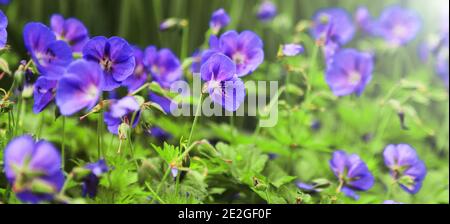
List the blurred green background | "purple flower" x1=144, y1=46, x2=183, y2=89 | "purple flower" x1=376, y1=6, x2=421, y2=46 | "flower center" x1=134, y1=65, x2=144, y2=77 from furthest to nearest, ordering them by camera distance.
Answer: "purple flower" x1=376, y1=6, x2=421, y2=46 → the blurred green background → "purple flower" x1=144, y1=46, x2=183, y2=89 → "flower center" x1=134, y1=65, x2=144, y2=77

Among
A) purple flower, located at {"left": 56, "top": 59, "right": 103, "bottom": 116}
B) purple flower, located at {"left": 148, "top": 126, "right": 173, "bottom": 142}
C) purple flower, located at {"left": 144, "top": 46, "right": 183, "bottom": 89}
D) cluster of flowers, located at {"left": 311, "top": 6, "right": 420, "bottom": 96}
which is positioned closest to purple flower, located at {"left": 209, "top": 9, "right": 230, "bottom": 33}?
purple flower, located at {"left": 144, "top": 46, "right": 183, "bottom": 89}

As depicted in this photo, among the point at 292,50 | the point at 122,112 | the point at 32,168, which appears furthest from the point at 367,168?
the point at 32,168

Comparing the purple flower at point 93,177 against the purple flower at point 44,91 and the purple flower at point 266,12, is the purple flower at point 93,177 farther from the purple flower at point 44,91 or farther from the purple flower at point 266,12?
the purple flower at point 266,12

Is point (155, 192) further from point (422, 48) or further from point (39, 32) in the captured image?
point (422, 48)

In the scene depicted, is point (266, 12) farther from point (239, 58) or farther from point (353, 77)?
point (239, 58)

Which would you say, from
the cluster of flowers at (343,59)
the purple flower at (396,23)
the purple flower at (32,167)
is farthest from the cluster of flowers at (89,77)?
the purple flower at (396,23)

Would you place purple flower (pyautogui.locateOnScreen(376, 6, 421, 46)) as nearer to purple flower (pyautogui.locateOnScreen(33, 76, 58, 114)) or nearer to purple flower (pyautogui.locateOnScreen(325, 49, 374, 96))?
purple flower (pyautogui.locateOnScreen(325, 49, 374, 96))
